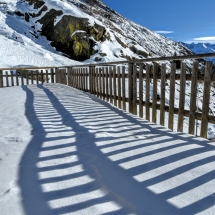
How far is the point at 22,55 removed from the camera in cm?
1780

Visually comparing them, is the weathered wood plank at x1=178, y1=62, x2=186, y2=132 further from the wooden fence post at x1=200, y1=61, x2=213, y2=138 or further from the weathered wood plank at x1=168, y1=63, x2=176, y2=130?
the wooden fence post at x1=200, y1=61, x2=213, y2=138

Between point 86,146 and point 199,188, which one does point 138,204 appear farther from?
point 86,146

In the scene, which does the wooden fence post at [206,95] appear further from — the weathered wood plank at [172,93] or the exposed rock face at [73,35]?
the exposed rock face at [73,35]

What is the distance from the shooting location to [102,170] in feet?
6.70

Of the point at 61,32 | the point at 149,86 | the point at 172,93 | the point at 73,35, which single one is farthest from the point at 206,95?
the point at 61,32

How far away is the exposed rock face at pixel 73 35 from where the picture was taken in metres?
23.0

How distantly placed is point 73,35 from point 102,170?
23.4 metres

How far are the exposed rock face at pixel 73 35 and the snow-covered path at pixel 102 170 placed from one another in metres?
20.7

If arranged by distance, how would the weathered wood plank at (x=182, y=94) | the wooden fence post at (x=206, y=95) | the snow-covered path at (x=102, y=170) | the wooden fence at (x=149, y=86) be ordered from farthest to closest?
the weathered wood plank at (x=182, y=94), the wooden fence at (x=149, y=86), the wooden fence post at (x=206, y=95), the snow-covered path at (x=102, y=170)

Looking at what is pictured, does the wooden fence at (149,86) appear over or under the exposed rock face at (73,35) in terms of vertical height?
under

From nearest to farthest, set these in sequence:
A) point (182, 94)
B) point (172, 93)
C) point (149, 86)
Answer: point (182, 94)
point (172, 93)
point (149, 86)

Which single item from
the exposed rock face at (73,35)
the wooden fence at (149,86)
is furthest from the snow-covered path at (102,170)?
the exposed rock face at (73,35)

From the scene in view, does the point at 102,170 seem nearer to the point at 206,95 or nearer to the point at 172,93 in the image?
the point at 206,95

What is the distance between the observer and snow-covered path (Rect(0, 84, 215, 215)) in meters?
1.55
